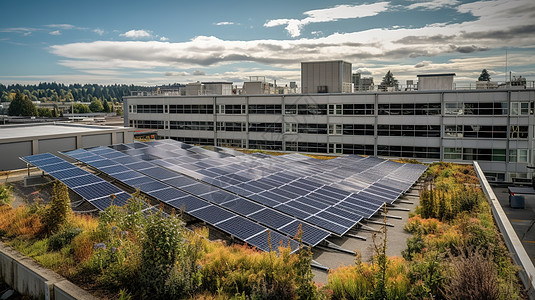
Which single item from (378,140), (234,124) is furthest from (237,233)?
(234,124)

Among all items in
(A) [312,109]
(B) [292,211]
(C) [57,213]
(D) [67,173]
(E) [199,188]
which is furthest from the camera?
(A) [312,109]

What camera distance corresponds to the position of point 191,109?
62.2 metres

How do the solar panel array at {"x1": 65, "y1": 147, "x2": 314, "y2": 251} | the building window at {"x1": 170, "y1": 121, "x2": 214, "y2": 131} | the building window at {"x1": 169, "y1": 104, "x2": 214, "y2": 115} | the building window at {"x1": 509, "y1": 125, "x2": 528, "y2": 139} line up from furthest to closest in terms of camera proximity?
the building window at {"x1": 170, "y1": 121, "x2": 214, "y2": 131}
the building window at {"x1": 169, "y1": 104, "x2": 214, "y2": 115}
the building window at {"x1": 509, "y1": 125, "x2": 528, "y2": 139}
the solar panel array at {"x1": 65, "y1": 147, "x2": 314, "y2": 251}

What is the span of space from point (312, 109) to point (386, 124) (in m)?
10.1

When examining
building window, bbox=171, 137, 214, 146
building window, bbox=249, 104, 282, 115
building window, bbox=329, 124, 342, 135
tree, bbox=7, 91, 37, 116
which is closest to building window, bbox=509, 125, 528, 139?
building window, bbox=329, 124, 342, 135

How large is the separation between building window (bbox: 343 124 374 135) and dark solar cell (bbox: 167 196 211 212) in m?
37.1

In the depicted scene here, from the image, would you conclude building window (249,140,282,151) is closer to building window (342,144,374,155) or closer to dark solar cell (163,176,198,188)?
building window (342,144,374,155)

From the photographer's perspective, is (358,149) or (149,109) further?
(149,109)

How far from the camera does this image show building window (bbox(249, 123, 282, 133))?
55569mm

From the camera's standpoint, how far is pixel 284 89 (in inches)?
2379

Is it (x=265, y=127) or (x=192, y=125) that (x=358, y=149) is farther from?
(x=192, y=125)

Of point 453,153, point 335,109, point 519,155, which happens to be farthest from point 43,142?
point 519,155

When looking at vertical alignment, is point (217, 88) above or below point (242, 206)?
above

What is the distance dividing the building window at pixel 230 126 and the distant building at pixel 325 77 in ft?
34.8
